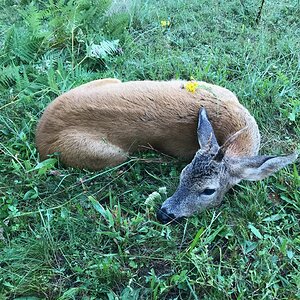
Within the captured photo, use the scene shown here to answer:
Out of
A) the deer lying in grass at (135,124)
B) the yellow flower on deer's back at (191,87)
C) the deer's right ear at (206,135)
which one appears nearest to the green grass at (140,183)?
the deer lying in grass at (135,124)

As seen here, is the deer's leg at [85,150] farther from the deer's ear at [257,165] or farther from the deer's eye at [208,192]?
the deer's ear at [257,165]

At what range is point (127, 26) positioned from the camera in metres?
6.87

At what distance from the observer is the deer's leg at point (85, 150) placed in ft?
15.5

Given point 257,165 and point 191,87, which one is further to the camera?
point 191,87

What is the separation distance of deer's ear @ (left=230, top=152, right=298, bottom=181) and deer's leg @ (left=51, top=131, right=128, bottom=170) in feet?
4.04

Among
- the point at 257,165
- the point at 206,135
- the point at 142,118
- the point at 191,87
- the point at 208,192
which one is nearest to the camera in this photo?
the point at 257,165

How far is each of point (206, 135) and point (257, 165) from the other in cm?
56

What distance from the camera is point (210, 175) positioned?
165 inches

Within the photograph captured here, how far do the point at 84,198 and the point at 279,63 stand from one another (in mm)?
3167

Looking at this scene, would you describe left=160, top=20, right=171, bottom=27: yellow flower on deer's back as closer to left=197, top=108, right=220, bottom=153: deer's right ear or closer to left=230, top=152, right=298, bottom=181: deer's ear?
left=197, top=108, right=220, bottom=153: deer's right ear

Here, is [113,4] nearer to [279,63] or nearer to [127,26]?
[127,26]

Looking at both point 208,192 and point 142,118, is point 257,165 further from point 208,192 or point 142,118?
point 142,118

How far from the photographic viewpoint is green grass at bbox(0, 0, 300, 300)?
3814 millimetres

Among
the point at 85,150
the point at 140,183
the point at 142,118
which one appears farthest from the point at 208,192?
the point at 85,150
